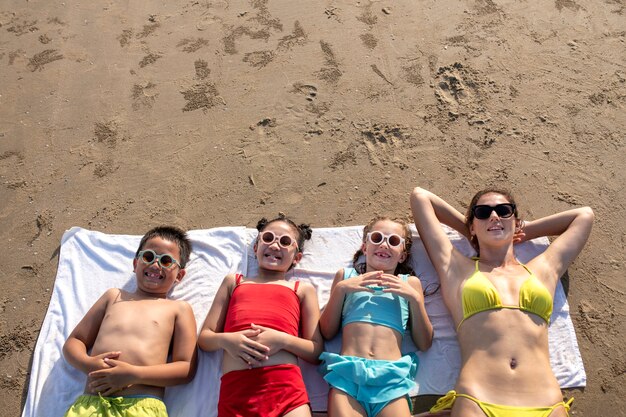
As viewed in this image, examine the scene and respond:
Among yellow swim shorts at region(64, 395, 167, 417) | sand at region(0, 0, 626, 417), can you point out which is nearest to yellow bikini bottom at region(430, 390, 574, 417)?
sand at region(0, 0, 626, 417)

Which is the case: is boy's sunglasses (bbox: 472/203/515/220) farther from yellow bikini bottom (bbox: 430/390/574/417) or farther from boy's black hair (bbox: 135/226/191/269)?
boy's black hair (bbox: 135/226/191/269)

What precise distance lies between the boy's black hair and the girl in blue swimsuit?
133 centimetres

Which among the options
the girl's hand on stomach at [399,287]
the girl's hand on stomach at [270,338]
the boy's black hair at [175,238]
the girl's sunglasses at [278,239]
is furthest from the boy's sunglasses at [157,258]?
the girl's hand on stomach at [399,287]

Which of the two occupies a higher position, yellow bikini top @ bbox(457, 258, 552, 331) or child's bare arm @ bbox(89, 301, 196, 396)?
yellow bikini top @ bbox(457, 258, 552, 331)

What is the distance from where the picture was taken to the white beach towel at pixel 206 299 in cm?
403

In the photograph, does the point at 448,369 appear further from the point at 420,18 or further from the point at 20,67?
the point at 20,67

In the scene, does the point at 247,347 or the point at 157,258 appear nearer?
the point at 247,347

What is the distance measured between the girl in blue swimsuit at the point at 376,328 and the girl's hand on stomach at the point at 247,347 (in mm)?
490

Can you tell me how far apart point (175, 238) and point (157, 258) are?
33 cm

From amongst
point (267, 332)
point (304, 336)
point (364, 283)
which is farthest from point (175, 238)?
point (364, 283)

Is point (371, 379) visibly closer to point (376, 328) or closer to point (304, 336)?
point (376, 328)

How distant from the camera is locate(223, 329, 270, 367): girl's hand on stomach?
12.2 ft

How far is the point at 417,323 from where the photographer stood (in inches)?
158

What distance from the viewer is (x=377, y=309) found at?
3984 millimetres
